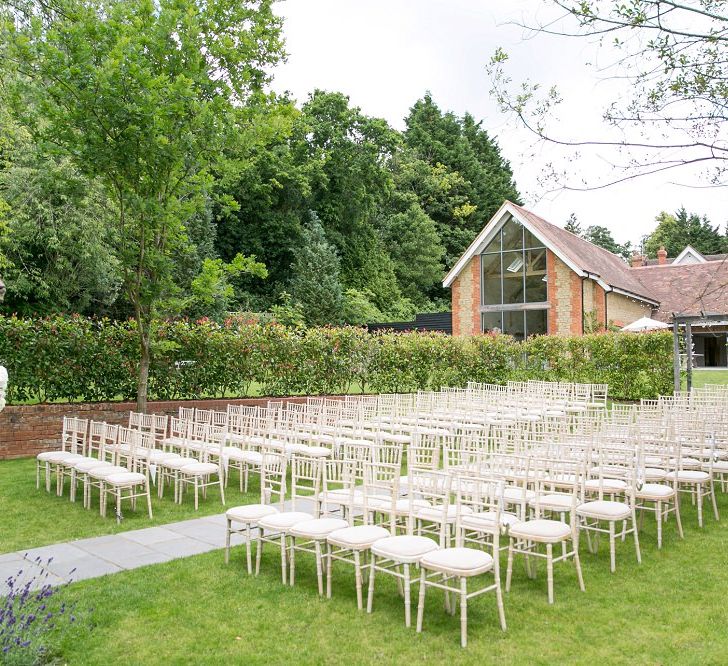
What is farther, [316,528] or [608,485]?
[608,485]

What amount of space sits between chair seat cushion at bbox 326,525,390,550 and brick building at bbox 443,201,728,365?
80.6ft

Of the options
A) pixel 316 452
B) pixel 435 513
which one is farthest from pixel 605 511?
pixel 316 452

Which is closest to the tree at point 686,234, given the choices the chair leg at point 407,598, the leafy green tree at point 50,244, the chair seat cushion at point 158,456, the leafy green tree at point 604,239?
the leafy green tree at point 604,239

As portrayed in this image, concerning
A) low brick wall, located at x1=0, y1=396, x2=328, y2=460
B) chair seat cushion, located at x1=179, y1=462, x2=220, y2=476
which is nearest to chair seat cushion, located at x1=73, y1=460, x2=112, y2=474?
chair seat cushion, located at x1=179, y1=462, x2=220, y2=476

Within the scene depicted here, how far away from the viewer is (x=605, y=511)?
6176 mm

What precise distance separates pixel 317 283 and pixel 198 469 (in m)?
28.5

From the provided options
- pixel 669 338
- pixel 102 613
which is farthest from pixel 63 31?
pixel 669 338

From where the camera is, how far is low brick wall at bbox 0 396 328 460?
41.2 feet

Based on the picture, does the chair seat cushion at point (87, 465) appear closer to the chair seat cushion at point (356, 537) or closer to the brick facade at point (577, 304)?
the chair seat cushion at point (356, 537)

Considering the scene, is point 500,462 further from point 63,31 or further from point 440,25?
point 63,31

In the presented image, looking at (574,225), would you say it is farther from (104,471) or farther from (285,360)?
(104,471)

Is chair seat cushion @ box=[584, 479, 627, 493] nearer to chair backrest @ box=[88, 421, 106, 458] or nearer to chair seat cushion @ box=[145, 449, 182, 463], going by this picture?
chair seat cushion @ box=[145, 449, 182, 463]

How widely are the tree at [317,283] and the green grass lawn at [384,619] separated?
29.8m

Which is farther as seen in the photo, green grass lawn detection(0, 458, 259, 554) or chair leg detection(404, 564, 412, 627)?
green grass lawn detection(0, 458, 259, 554)
